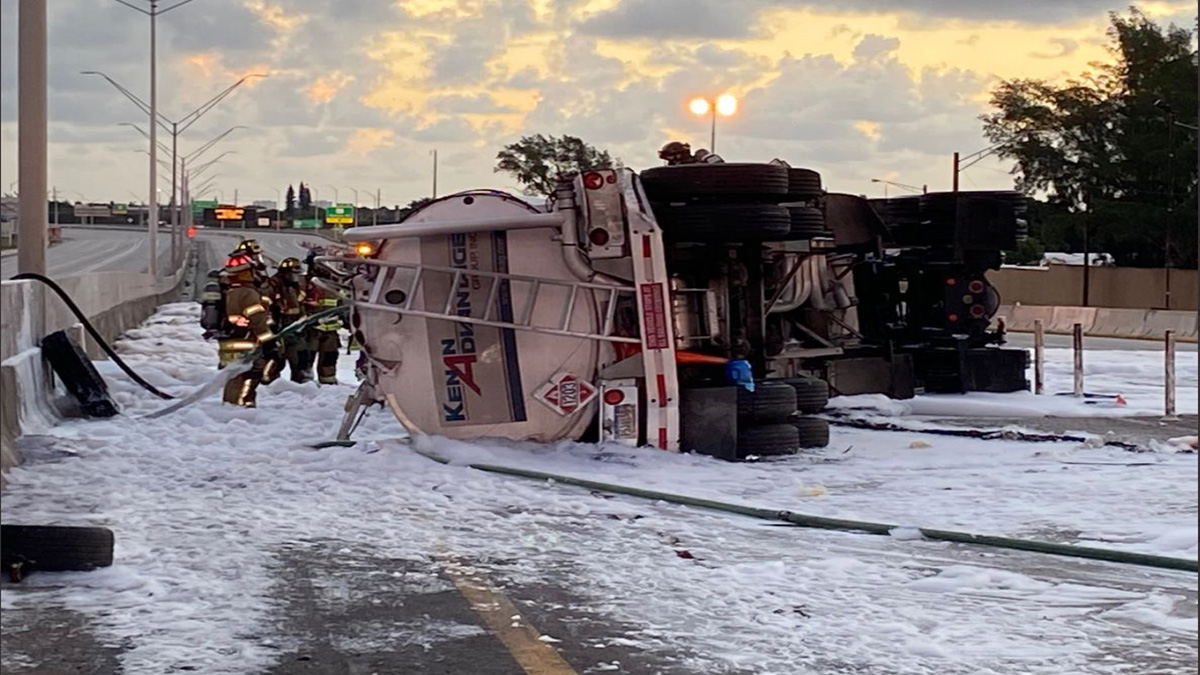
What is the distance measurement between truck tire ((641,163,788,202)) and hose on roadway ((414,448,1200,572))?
2.48m

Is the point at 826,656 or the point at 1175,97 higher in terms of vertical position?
the point at 1175,97

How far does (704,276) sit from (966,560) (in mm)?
4579

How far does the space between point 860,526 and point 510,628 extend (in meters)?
2.76

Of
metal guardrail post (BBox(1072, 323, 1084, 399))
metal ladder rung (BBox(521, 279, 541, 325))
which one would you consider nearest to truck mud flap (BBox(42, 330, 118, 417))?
metal ladder rung (BBox(521, 279, 541, 325))

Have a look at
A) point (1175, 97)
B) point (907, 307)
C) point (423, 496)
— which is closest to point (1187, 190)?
point (1175, 97)

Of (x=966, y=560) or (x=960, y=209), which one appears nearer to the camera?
(x=966, y=560)

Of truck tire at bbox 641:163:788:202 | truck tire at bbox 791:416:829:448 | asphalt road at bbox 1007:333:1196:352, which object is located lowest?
asphalt road at bbox 1007:333:1196:352

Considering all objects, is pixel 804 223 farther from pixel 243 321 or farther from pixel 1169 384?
pixel 243 321

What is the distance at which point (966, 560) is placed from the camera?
7.25 m

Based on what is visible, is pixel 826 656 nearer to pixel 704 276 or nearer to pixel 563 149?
pixel 704 276

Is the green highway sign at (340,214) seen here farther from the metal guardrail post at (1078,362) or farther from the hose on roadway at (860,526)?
the hose on roadway at (860,526)

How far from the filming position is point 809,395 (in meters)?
11.7

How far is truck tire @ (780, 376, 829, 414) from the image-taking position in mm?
11666

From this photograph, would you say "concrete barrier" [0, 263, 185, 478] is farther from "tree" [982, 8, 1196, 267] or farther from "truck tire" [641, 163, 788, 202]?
"tree" [982, 8, 1196, 267]
